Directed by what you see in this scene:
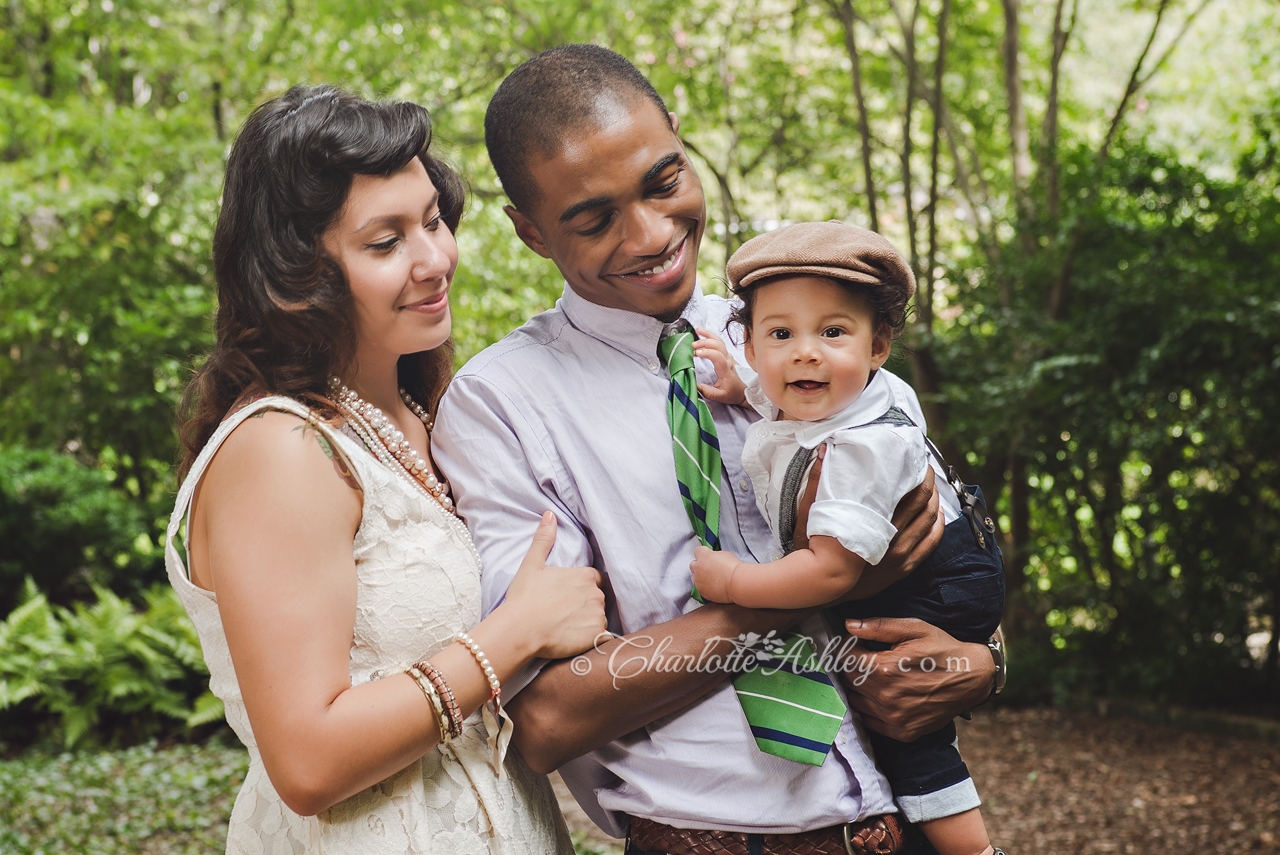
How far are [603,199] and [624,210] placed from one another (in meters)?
0.04

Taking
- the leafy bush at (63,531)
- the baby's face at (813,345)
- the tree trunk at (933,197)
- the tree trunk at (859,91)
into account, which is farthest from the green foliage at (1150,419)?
the leafy bush at (63,531)

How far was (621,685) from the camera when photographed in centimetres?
153

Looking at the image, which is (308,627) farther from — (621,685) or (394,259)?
(394,259)

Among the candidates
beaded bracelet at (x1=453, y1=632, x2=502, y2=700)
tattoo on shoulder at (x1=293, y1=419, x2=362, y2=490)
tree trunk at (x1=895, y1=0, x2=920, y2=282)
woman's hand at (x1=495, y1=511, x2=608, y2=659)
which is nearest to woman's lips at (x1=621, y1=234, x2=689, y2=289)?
woman's hand at (x1=495, y1=511, x2=608, y2=659)

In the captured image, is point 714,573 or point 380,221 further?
point 380,221

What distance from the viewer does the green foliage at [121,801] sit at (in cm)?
434

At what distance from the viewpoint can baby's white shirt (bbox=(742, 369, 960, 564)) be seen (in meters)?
1.55

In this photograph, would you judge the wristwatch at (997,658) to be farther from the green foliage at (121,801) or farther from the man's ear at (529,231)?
the green foliage at (121,801)

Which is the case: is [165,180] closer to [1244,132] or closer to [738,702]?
[738,702]

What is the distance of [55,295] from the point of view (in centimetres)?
748

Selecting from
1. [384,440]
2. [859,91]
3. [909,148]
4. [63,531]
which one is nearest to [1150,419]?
[909,148]

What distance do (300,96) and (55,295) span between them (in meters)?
6.91

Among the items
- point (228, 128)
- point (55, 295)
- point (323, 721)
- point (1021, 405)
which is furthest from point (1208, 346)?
point (55, 295)

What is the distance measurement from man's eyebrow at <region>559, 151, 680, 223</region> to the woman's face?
0.75ft
